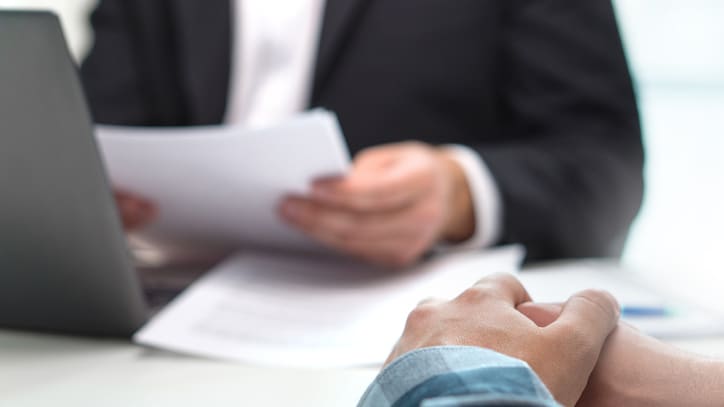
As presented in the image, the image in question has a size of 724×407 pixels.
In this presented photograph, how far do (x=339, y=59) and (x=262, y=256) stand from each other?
29 centimetres

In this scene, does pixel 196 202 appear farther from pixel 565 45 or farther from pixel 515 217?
pixel 565 45

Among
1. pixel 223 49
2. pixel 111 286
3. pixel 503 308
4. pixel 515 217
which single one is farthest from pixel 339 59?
pixel 503 308

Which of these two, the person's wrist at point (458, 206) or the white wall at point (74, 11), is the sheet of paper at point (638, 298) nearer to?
the person's wrist at point (458, 206)

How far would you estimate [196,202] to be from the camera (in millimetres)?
502

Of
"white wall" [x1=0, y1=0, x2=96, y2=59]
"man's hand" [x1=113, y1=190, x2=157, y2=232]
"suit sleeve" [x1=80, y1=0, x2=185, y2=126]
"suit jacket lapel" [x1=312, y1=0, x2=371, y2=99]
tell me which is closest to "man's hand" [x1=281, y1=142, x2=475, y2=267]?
"man's hand" [x1=113, y1=190, x2=157, y2=232]

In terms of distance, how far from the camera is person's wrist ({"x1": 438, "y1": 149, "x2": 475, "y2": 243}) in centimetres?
59

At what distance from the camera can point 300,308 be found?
→ 17.0 inches

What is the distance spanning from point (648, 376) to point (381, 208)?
0.32 m

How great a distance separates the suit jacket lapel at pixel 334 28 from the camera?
748 millimetres

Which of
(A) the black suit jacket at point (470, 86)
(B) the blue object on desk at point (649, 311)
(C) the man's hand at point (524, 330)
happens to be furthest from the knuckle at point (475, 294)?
(A) the black suit jacket at point (470, 86)

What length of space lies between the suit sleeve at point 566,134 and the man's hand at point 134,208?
0.28m

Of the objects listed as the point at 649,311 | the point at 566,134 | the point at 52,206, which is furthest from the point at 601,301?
the point at 566,134

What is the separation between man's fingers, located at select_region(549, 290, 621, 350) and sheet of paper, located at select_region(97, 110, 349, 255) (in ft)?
0.75

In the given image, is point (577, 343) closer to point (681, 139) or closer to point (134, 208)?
point (134, 208)
